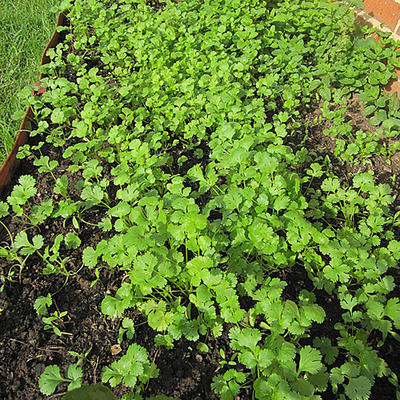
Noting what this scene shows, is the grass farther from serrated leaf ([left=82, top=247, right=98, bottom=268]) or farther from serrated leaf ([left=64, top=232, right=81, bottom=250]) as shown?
serrated leaf ([left=82, top=247, right=98, bottom=268])

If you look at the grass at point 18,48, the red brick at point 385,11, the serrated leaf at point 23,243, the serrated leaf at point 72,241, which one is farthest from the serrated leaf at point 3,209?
the red brick at point 385,11

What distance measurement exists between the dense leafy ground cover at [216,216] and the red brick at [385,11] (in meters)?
0.20

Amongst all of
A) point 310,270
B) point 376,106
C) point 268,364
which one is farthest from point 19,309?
point 376,106

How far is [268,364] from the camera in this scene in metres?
1.56

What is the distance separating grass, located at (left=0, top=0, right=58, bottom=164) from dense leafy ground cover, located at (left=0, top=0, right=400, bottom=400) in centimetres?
31

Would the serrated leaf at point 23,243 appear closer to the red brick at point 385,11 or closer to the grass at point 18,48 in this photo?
the grass at point 18,48

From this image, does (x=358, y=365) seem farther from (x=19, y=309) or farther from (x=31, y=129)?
(x=31, y=129)

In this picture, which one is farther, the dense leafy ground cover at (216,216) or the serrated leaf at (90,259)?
the serrated leaf at (90,259)

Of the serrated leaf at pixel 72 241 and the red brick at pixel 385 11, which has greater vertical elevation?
the red brick at pixel 385 11

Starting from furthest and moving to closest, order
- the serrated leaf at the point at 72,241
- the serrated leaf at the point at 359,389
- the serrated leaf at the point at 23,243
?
1. the serrated leaf at the point at 72,241
2. the serrated leaf at the point at 23,243
3. the serrated leaf at the point at 359,389

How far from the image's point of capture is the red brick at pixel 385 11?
3.07 m

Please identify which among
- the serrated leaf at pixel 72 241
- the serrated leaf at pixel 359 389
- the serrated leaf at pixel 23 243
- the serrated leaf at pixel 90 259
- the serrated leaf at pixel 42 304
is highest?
the serrated leaf at pixel 359 389

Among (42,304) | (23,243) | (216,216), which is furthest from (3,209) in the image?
(216,216)

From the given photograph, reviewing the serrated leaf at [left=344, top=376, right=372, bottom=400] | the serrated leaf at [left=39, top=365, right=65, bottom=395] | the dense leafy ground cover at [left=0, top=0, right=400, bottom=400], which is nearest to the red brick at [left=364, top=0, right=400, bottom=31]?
the dense leafy ground cover at [left=0, top=0, right=400, bottom=400]
